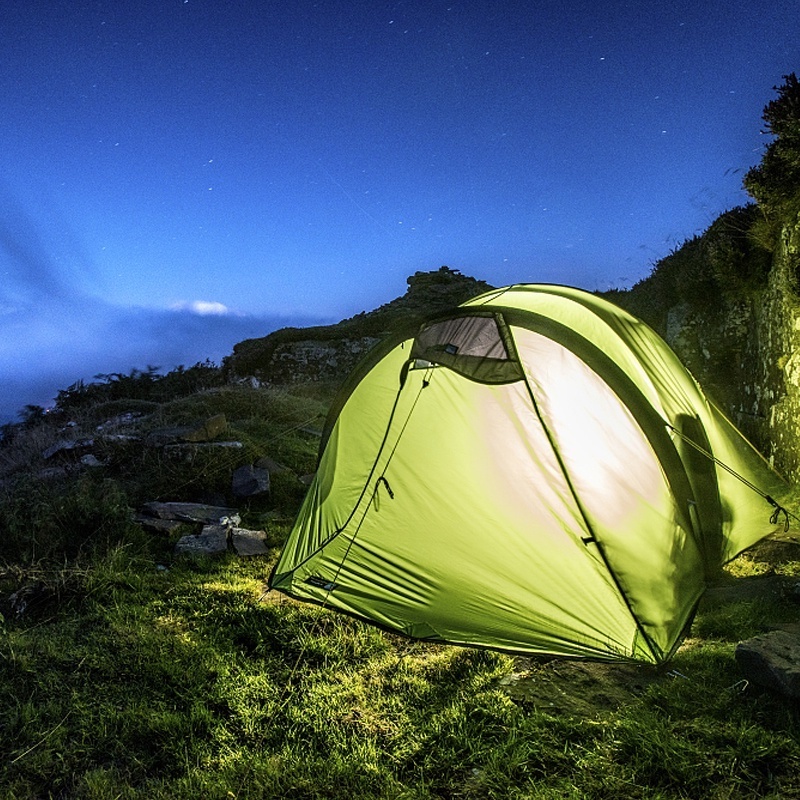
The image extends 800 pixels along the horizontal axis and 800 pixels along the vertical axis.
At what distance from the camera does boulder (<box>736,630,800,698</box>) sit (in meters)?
2.84

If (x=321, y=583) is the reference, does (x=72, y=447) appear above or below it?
above

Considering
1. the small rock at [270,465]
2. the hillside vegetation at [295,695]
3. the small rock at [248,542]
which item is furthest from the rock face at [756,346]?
the small rock at [270,465]

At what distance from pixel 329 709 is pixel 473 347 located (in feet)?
9.38

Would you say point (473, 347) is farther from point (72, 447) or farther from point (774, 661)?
point (72, 447)

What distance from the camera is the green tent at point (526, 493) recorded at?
3766mm

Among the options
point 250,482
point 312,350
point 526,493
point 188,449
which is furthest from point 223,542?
point 312,350

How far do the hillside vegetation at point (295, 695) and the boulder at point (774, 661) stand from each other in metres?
0.09

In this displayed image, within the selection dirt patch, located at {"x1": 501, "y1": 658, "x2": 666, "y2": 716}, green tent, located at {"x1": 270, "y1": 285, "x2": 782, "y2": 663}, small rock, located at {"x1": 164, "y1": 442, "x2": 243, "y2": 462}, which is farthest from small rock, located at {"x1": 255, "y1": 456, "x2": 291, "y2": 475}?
dirt patch, located at {"x1": 501, "y1": 658, "x2": 666, "y2": 716}

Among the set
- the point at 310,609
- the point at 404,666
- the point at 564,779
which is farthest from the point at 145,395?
the point at 564,779

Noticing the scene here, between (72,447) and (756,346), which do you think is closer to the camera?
(756,346)

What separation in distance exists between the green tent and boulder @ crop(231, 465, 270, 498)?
2050 mm

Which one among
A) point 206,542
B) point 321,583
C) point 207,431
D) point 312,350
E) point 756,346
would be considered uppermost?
point 312,350

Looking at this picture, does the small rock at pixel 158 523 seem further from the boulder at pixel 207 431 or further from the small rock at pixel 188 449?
the boulder at pixel 207 431

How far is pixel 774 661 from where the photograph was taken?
2.95 metres
